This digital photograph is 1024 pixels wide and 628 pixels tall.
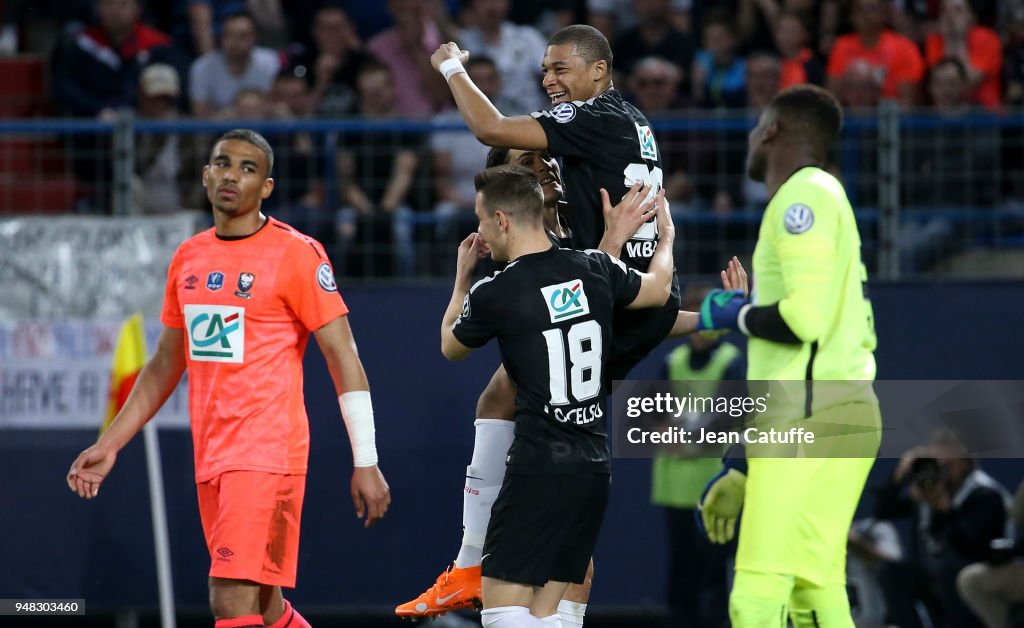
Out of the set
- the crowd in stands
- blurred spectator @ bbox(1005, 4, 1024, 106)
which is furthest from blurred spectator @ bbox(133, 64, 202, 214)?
blurred spectator @ bbox(1005, 4, 1024, 106)

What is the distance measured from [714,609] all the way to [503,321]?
5.15m

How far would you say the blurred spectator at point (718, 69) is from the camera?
36.9 ft

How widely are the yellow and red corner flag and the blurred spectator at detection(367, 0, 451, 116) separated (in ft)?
9.67

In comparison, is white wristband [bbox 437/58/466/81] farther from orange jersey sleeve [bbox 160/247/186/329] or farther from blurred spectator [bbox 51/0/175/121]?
blurred spectator [bbox 51/0/175/121]

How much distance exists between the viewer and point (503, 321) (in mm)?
5656

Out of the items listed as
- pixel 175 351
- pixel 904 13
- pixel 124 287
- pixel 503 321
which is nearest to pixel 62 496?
pixel 124 287

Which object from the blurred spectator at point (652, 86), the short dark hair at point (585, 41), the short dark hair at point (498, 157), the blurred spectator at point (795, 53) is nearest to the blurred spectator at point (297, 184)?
the blurred spectator at point (652, 86)

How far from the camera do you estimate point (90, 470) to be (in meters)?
6.43

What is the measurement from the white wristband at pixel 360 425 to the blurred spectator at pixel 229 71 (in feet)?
17.7

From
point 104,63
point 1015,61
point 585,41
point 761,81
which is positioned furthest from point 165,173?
point 1015,61

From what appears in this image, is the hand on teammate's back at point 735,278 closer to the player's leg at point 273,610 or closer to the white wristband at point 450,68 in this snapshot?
the white wristband at point 450,68

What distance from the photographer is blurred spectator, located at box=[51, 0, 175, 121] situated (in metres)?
11.2

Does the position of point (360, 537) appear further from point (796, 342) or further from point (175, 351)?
point (796, 342)

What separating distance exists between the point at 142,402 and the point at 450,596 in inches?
66.1
